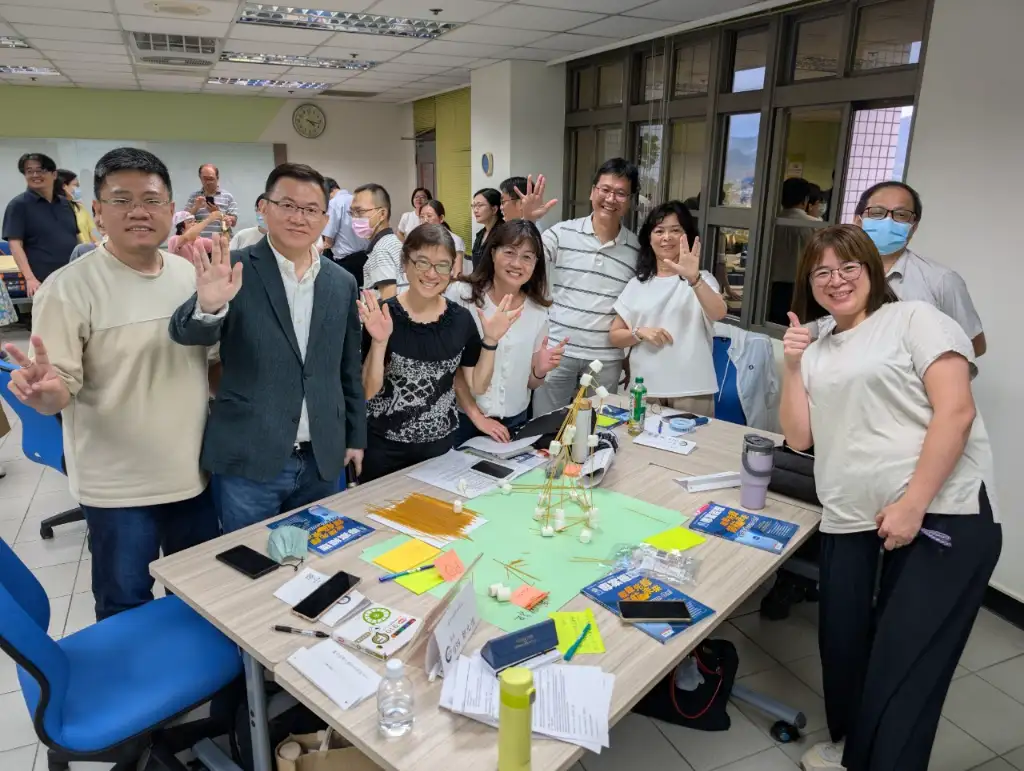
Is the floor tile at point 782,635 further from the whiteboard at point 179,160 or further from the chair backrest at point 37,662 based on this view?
the whiteboard at point 179,160

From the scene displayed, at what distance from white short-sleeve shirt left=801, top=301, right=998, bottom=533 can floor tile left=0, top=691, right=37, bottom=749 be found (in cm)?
258

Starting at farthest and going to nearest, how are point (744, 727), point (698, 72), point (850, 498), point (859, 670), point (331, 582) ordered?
point (698, 72), point (744, 727), point (859, 670), point (850, 498), point (331, 582)

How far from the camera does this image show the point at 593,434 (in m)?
2.47

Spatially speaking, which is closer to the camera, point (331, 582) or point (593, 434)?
point (331, 582)

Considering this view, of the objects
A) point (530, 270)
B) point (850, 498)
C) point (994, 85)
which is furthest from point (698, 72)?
point (850, 498)

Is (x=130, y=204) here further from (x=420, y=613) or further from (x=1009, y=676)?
(x=1009, y=676)

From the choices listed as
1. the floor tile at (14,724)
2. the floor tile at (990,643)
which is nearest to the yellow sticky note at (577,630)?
the floor tile at (14,724)

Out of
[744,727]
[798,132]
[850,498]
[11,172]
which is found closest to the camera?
[850,498]

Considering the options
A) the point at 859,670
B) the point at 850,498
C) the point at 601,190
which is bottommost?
the point at 859,670

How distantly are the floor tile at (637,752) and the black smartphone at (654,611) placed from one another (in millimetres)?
760

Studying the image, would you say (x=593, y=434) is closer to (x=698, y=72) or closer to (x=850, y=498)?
(x=850, y=498)

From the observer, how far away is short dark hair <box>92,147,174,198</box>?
1757 millimetres

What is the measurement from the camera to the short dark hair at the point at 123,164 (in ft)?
5.76

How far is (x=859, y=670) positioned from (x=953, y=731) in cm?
72
